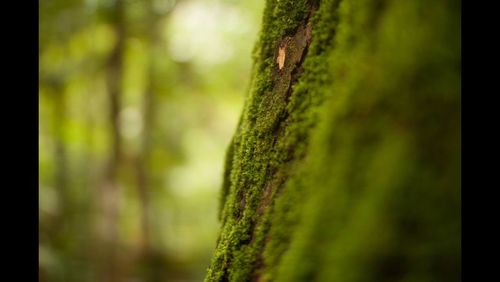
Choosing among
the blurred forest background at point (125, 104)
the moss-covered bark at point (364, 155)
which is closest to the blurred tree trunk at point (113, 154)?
the blurred forest background at point (125, 104)

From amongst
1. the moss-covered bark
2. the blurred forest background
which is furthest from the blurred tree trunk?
the moss-covered bark

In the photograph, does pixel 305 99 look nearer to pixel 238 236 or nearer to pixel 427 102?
pixel 427 102

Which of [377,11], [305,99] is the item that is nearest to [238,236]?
[305,99]

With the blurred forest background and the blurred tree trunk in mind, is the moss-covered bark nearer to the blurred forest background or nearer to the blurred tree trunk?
the blurred forest background

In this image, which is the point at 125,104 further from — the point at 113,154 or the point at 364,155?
the point at 364,155

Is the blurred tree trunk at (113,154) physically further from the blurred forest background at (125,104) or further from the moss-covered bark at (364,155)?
the moss-covered bark at (364,155)

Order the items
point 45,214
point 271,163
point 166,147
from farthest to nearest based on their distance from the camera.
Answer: point 166,147, point 45,214, point 271,163
